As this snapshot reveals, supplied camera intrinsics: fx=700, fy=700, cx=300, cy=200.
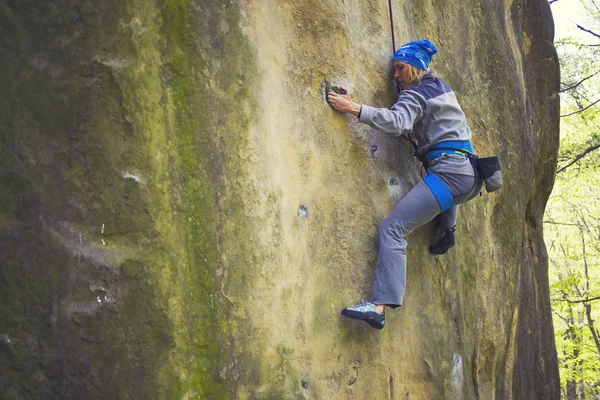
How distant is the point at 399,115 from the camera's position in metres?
4.70

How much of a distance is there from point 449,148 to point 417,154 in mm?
305

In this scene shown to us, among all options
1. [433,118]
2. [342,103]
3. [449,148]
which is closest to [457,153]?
[449,148]

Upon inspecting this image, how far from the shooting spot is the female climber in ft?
15.1

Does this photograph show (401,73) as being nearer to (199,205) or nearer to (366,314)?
(366,314)

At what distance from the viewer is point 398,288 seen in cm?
460

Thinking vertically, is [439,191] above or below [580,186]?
below

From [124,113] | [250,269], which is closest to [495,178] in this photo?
[250,269]

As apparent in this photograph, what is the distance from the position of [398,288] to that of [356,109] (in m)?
1.21

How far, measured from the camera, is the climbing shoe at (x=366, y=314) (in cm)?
446

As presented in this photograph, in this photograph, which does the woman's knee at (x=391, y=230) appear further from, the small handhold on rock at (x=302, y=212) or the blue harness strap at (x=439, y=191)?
the small handhold on rock at (x=302, y=212)

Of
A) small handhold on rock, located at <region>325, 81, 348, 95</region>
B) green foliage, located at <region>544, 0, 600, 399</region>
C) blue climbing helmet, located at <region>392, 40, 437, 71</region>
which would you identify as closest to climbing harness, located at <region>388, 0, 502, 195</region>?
blue climbing helmet, located at <region>392, 40, 437, 71</region>

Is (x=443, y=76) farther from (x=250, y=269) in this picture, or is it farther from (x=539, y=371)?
(x=539, y=371)

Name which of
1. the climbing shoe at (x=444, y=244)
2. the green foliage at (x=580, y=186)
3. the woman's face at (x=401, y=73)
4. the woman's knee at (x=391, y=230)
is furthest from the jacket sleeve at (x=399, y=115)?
the green foliage at (x=580, y=186)

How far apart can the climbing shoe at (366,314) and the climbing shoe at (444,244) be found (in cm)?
99
